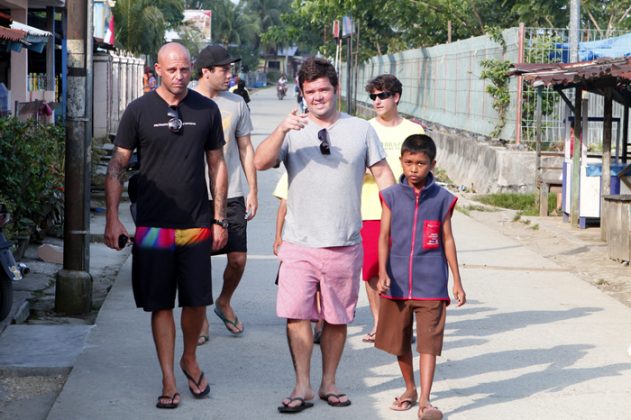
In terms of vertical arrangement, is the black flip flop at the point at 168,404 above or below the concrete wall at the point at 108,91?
below

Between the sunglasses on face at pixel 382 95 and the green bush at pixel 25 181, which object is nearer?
the sunglasses on face at pixel 382 95

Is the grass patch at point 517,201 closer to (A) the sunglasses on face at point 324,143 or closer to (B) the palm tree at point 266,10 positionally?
(A) the sunglasses on face at point 324,143

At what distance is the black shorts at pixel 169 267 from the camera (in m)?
5.89

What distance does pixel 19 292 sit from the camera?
871 centimetres

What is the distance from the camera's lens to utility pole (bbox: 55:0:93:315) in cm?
805

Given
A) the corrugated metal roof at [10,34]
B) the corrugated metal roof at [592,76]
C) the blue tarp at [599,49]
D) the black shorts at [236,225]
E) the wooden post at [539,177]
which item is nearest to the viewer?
A: the black shorts at [236,225]

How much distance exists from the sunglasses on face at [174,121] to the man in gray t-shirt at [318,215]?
0.42m

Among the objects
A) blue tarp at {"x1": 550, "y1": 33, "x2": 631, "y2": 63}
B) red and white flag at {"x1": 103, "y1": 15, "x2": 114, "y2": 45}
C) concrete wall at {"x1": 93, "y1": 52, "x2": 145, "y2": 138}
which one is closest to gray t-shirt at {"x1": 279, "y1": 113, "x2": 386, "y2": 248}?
blue tarp at {"x1": 550, "y1": 33, "x2": 631, "y2": 63}

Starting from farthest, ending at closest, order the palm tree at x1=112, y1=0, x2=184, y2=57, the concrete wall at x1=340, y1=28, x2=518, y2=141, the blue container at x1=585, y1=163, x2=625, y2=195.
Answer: the palm tree at x1=112, y1=0, x2=184, y2=57 < the concrete wall at x1=340, y1=28, x2=518, y2=141 < the blue container at x1=585, y1=163, x2=625, y2=195

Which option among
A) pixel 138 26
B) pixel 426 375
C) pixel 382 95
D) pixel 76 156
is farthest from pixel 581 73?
pixel 138 26

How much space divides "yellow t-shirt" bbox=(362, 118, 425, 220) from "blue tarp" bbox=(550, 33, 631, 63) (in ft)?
34.7

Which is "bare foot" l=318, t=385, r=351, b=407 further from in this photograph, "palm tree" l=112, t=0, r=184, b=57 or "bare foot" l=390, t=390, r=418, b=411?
"palm tree" l=112, t=0, r=184, b=57

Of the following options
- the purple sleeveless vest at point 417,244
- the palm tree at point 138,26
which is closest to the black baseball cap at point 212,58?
the purple sleeveless vest at point 417,244

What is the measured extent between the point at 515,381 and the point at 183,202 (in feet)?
7.36
